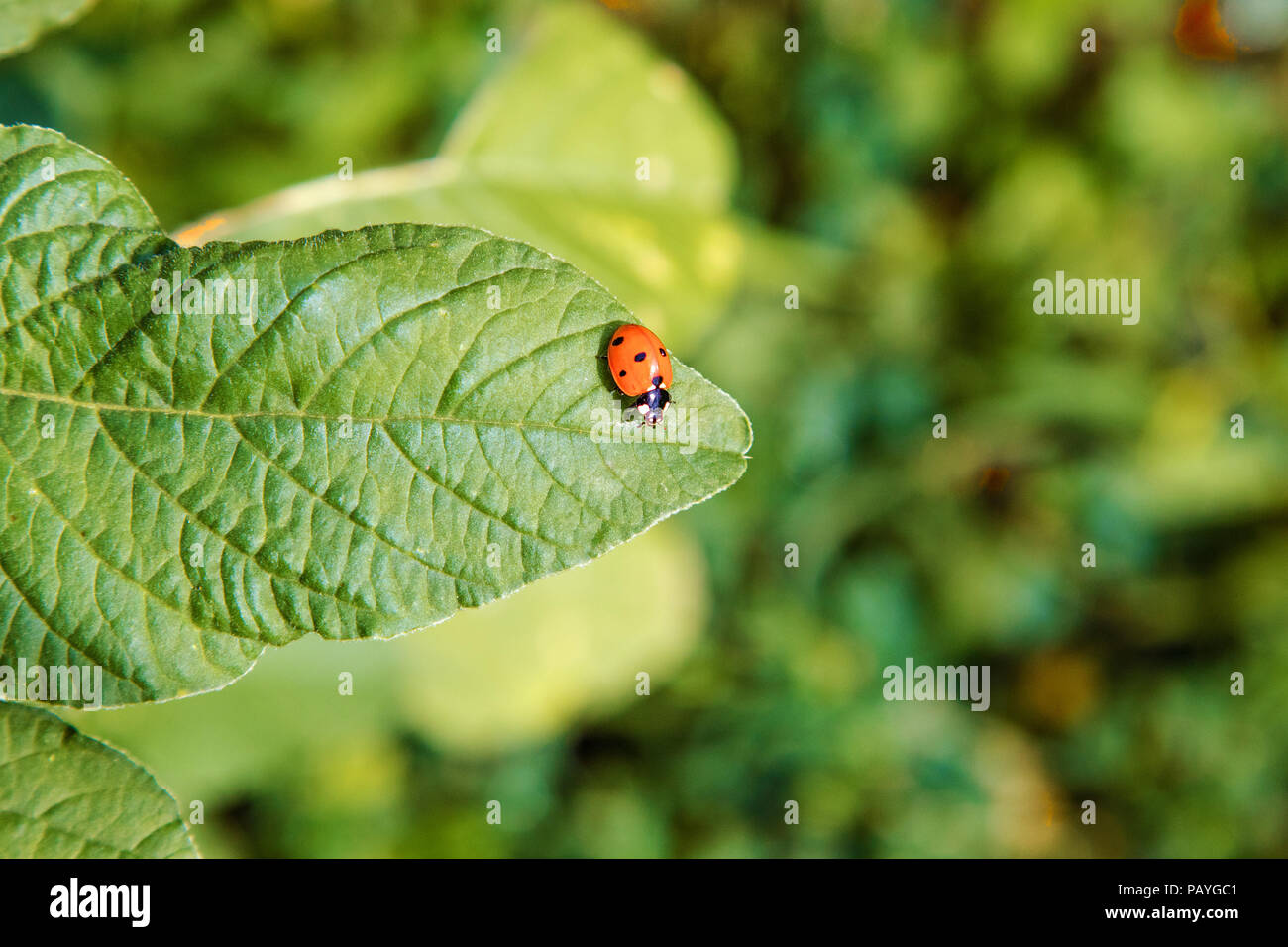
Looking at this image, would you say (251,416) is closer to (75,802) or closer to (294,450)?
(294,450)

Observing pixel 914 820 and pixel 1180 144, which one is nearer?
pixel 914 820

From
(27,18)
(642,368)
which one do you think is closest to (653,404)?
(642,368)

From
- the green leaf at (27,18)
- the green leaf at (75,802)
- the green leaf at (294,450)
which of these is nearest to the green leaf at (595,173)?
the green leaf at (27,18)
